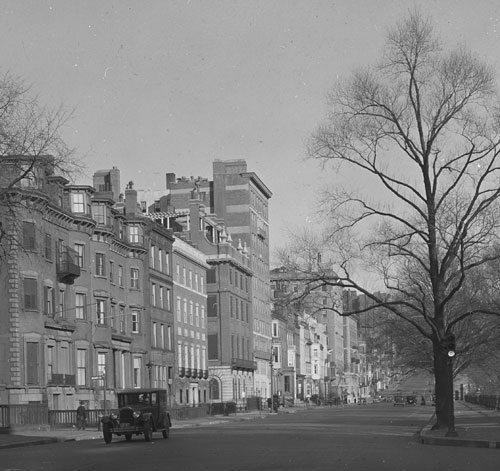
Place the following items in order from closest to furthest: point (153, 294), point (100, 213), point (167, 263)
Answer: point (100, 213), point (153, 294), point (167, 263)

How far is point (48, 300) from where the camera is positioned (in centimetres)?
6234

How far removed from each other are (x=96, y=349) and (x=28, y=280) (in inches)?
454

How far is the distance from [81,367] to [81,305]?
12.9 feet

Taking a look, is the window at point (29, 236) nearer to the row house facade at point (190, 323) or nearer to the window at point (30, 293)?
the window at point (30, 293)

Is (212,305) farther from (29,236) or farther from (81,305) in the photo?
(29,236)

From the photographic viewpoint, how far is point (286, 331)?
15200 cm

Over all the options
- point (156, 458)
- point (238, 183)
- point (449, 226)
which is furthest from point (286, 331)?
point (156, 458)

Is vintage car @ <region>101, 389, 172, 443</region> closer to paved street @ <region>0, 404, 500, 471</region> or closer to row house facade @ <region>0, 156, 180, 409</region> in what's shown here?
paved street @ <region>0, 404, 500, 471</region>

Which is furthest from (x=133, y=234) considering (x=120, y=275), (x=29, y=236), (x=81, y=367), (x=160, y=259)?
(x=29, y=236)

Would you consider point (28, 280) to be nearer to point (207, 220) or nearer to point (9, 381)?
point (9, 381)

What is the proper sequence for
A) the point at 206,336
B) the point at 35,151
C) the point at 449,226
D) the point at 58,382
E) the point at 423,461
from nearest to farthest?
the point at 423,461
the point at 35,151
the point at 449,226
the point at 58,382
the point at 206,336

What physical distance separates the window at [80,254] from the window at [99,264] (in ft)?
7.60

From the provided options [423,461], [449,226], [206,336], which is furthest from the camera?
[206,336]

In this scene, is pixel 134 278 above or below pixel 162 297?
above
